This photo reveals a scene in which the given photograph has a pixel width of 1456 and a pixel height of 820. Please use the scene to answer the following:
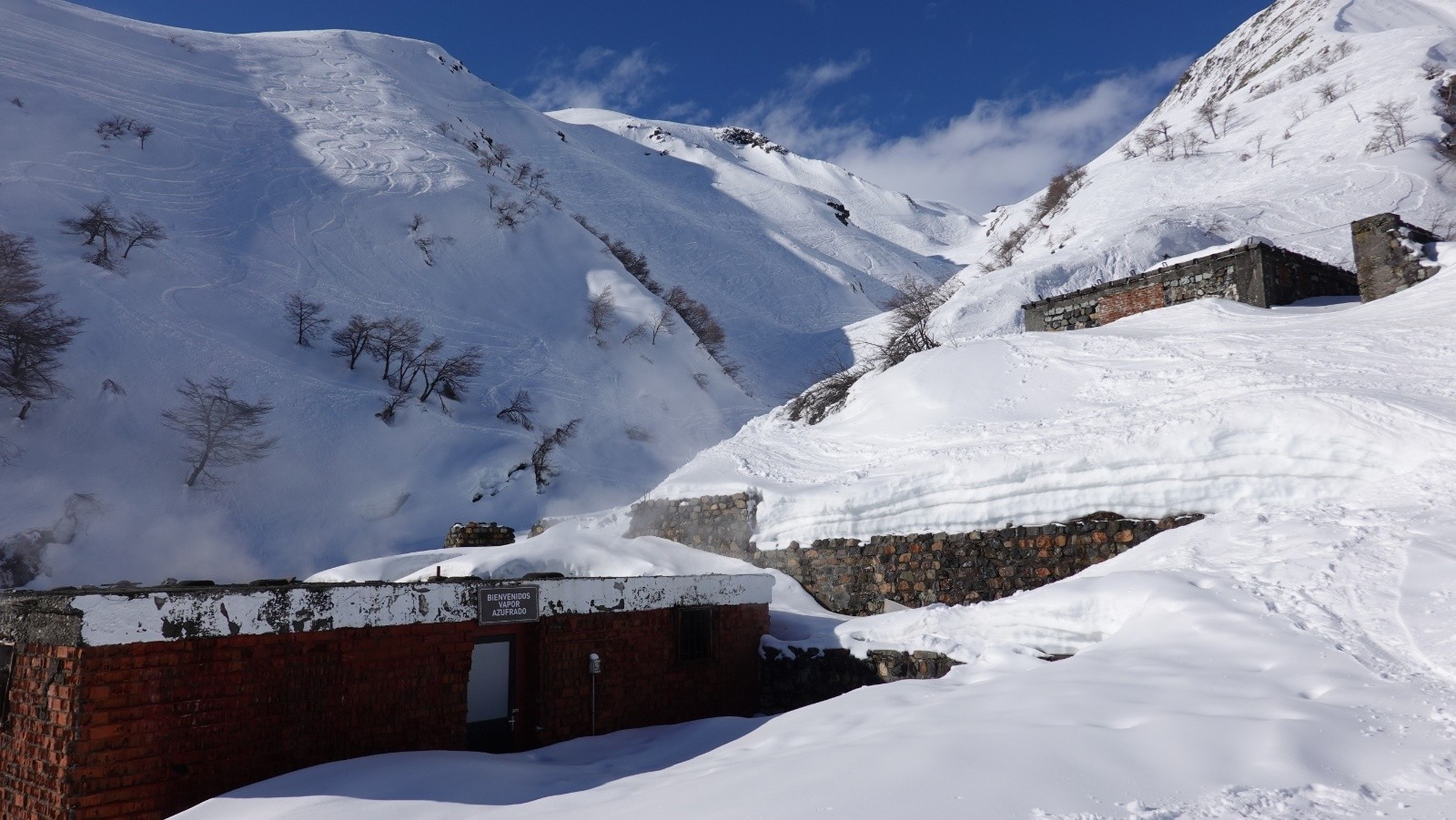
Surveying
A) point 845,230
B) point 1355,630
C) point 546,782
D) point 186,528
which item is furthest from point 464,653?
point 845,230

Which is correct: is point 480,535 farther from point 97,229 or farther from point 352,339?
point 97,229

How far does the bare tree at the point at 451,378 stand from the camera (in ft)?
93.8

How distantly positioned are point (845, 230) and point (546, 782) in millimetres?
71105

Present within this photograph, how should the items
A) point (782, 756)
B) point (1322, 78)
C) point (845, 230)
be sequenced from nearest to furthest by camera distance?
point (782, 756)
point (1322, 78)
point (845, 230)

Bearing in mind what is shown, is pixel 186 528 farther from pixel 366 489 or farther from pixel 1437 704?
pixel 1437 704

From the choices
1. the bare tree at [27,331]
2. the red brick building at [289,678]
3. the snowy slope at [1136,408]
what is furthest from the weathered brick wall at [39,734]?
the bare tree at [27,331]

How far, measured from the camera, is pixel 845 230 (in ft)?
243

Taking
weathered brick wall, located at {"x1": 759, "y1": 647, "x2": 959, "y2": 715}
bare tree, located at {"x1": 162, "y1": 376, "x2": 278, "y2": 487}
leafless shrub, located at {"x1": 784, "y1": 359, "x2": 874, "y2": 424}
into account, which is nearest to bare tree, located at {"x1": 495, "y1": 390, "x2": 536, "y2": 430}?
bare tree, located at {"x1": 162, "y1": 376, "x2": 278, "y2": 487}

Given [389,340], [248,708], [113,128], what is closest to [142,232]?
[389,340]

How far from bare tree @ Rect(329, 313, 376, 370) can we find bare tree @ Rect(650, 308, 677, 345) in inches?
459

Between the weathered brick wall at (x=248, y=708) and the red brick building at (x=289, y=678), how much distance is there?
0.03 ft

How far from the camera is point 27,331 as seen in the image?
2227 cm

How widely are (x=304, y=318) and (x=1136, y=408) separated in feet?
88.1

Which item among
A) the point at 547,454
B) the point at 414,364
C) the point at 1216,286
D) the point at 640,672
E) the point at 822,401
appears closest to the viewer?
the point at 640,672
